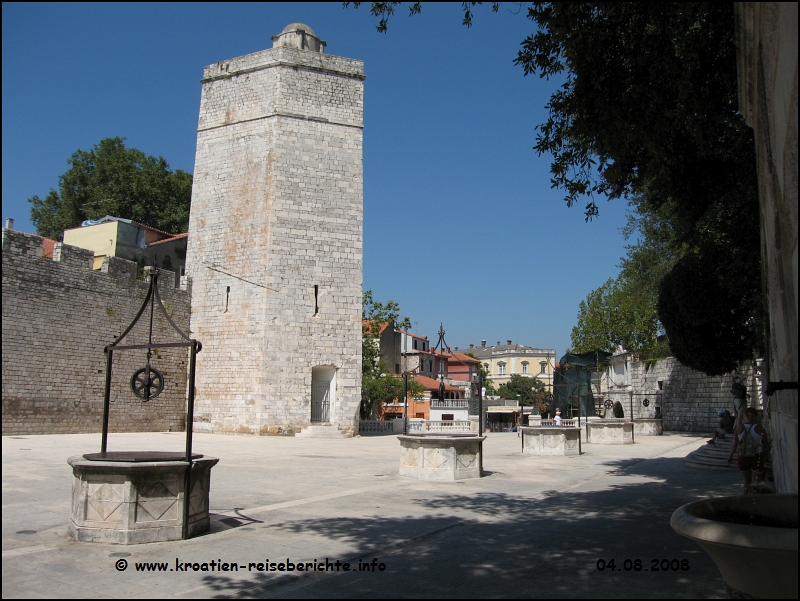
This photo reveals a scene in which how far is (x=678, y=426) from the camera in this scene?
88.4 feet

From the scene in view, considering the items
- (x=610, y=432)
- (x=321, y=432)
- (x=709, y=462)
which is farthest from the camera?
(x=321, y=432)

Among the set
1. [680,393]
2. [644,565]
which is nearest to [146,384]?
[644,565]

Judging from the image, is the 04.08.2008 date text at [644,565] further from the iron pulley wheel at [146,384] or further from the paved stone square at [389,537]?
the iron pulley wheel at [146,384]

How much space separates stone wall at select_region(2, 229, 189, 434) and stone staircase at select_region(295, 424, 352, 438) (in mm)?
4910

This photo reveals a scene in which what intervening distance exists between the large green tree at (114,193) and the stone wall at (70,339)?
17436 millimetres

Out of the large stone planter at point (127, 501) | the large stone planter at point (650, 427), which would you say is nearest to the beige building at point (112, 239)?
the large stone planter at point (650, 427)

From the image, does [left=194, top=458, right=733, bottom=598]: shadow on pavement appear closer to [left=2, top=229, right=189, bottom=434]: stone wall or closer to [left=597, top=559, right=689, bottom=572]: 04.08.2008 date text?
[left=597, top=559, right=689, bottom=572]: 04.08.2008 date text

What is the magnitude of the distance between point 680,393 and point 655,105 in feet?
71.8

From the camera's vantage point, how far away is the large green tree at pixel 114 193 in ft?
118

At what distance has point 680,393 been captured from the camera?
26.7 m

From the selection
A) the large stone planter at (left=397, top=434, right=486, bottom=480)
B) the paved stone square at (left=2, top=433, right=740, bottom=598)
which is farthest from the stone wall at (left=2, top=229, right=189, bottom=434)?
the large stone planter at (left=397, top=434, right=486, bottom=480)

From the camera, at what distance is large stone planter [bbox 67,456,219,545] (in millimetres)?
5273

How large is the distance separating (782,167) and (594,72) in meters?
3.75

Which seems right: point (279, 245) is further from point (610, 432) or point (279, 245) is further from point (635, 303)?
point (635, 303)
